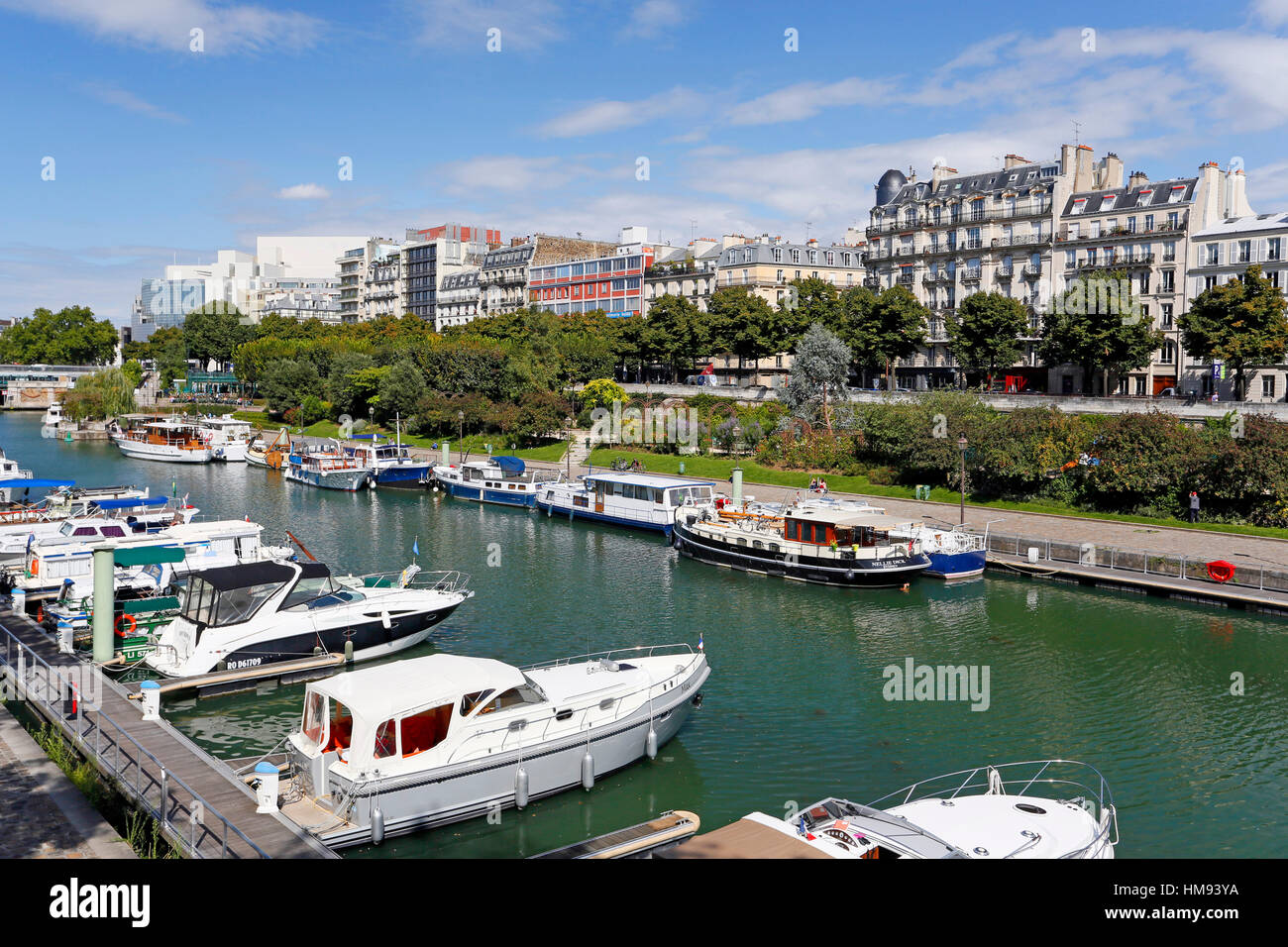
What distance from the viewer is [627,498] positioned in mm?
57719

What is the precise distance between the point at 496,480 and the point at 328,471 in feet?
48.7

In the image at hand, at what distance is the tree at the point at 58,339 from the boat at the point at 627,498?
542ft

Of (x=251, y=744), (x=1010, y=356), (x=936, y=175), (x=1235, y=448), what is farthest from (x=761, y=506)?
(x=936, y=175)

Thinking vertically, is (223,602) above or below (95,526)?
below

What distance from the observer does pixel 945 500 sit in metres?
57.3

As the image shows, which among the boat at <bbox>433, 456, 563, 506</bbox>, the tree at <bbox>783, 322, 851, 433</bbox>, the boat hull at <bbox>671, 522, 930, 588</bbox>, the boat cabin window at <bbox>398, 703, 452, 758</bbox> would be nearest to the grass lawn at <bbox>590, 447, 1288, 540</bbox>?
the tree at <bbox>783, 322, 851, 433</bbox>

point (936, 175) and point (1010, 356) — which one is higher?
point (936, 175)

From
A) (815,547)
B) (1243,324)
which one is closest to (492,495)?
(815,547)

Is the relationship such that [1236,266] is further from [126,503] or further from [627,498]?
[126,503]

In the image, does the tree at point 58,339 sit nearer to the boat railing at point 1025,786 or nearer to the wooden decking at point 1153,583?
the wooden decking at point 1153,583

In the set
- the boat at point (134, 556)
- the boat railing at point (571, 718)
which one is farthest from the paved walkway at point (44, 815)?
the boat at point (134, 556)

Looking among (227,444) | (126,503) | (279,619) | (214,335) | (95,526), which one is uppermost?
(214,335)
